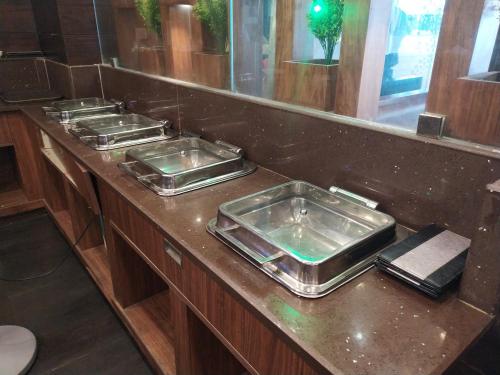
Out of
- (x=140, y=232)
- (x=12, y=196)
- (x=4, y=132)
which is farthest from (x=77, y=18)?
(x=140, y=232)

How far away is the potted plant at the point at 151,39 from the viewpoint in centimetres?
198

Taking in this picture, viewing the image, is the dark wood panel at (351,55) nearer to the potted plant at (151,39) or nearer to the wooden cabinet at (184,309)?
the wooden cabinet at (184,309)

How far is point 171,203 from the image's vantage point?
113 centimetres

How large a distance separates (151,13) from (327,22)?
1.22 meters

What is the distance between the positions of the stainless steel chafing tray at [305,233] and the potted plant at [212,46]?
0.69 meters

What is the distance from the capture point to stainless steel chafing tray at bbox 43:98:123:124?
206 cm

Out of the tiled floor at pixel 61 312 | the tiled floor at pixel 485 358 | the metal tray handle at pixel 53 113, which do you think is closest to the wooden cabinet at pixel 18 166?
the metal tray handle at pixel 53 113

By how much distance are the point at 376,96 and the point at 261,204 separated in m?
0.44

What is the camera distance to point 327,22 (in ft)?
3.80

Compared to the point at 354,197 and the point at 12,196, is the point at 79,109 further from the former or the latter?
the point at 354,197

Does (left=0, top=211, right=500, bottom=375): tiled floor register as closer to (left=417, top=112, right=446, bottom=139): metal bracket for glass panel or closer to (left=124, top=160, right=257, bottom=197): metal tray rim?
(left=124, top=160, right=257, bottom=197): metal tray rim

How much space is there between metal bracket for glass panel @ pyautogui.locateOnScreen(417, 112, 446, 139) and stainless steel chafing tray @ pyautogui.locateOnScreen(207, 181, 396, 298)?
0.22m

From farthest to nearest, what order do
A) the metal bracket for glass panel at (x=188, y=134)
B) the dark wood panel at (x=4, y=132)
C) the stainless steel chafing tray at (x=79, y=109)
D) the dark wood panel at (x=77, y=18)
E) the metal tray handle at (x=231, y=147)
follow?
the dark wood panel at (x=4, y=132)
the dark wood panel at (x=77, y=18)
the stainless steel chafing tray at (x=79, y=109)
the metal bracket for glass panel at (x=188, y=134)
the metal tray handle at (x=231, y=147)

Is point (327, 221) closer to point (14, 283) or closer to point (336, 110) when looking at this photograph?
point (336, 110)
